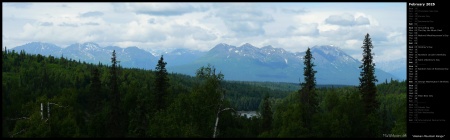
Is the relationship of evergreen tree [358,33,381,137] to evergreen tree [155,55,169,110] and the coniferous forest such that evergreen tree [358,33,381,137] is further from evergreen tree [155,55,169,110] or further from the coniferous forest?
evergreen tree [155,55,169,110]

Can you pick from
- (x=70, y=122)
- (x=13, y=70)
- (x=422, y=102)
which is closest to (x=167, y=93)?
(x=70, y=122)

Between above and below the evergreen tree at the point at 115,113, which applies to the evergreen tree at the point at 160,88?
above

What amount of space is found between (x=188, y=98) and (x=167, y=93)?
15144 millimetres

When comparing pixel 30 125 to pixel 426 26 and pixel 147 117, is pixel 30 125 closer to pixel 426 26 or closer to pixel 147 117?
pixel 147 117

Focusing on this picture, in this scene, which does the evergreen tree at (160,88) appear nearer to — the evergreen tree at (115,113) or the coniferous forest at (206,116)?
the coniferous forest at (206,116)

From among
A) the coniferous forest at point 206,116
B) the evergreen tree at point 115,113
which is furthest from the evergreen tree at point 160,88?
the evergreen tree at point 115,113

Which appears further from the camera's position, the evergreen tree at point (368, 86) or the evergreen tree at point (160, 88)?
the evergreen tree at point (160, 88)

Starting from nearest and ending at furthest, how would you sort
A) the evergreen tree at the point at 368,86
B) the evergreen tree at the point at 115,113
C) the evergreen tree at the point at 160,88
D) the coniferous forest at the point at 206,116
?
the coniferous forest at the point at 206,116
the evergreen tree at the point at 368,86
the evergreen tree at the point at 160,88
the evergreen tree at the point at 115,113

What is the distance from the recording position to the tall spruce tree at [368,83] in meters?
48.5

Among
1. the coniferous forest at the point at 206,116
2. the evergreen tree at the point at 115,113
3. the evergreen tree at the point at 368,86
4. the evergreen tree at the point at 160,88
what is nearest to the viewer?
the coniferous forest at the point at 206,116

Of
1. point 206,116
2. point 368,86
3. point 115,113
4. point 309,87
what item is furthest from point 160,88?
point 368,86

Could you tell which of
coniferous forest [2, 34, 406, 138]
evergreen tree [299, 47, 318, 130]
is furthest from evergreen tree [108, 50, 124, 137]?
evergreen tree [299, 47, 318, 130]

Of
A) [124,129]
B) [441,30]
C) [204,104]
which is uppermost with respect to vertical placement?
[441,30]

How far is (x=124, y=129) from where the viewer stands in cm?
5631
